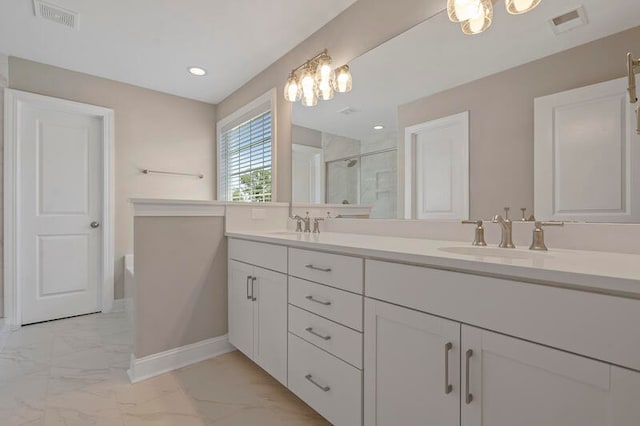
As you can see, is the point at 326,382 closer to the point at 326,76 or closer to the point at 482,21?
the point at 482,21

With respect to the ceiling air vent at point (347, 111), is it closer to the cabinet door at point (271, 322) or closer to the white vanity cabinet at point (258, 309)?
the white vanity cabinet at point (258, 309)

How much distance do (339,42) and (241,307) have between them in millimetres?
1867

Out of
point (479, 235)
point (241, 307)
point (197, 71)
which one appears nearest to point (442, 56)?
point (479, 235)

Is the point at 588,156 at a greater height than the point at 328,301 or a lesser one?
greater

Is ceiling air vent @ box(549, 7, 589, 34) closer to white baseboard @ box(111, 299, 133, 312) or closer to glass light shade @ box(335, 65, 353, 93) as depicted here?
glass light shade @ box(335, 65, 353, 93)

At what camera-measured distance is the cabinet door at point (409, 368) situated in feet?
2.91

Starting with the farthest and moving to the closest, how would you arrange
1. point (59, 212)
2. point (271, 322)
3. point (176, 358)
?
point (59, 212)
point (176, 358)
point (271, 322)

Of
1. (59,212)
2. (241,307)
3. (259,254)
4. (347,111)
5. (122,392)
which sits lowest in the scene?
(122,392)

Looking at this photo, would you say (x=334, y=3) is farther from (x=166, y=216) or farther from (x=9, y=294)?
(x=9, y=294)

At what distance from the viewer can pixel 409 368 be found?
0.99m

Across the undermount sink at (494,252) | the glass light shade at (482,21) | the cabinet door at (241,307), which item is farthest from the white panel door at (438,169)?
the cabinet door at (241,307)

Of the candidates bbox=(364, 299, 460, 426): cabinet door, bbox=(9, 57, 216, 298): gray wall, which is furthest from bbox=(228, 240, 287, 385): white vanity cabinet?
bbox=(9, 57, 216, 298): gray wall

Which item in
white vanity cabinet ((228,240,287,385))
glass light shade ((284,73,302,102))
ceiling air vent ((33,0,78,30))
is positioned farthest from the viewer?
glass light shade ((284,73,302,102))

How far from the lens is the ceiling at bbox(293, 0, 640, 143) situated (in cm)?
113
